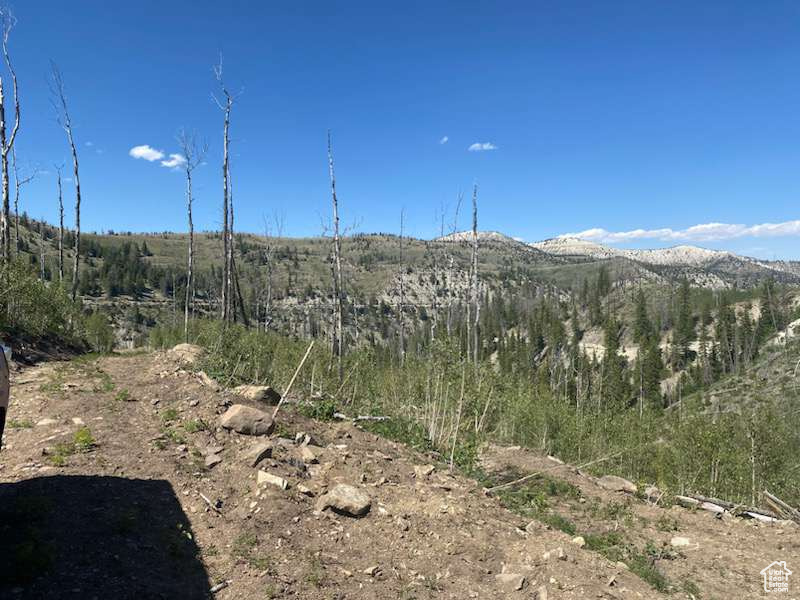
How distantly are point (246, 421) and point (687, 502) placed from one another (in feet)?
33.0

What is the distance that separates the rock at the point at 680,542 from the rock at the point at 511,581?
4.17 metres

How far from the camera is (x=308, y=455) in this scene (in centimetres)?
816

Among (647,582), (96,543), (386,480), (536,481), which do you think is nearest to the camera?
(96,543)

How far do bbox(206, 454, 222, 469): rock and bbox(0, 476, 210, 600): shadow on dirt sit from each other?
976 mm

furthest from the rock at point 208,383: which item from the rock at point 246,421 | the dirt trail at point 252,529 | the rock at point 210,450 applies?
the rock at point 210,450

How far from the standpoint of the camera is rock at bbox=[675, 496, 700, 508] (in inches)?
421

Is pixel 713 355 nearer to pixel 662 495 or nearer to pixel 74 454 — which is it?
pixel 662 495

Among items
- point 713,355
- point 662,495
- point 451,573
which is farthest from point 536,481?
point 713,355

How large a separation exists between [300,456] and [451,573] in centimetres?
335

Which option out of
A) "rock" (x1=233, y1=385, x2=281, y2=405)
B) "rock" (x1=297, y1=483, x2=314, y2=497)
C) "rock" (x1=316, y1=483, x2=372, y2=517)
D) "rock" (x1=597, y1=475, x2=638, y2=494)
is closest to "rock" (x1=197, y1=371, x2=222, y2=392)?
"rock" (x1=233, y1=385, x2=281, y2=405)

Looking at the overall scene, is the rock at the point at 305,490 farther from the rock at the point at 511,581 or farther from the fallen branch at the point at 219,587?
the rock at the point at 511,581

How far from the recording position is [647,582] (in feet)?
Result: 21.2

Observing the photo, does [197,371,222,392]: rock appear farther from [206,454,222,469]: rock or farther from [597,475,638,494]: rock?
[597,475,638,494]: rock

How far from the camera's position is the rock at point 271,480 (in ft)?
22.7
